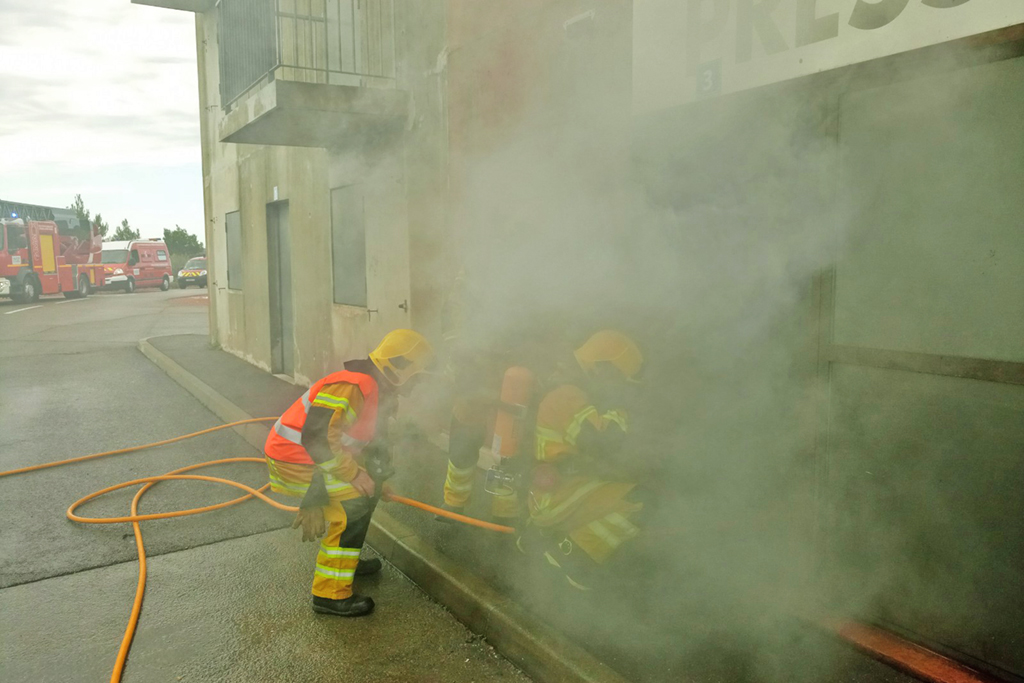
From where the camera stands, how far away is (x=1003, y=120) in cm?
214

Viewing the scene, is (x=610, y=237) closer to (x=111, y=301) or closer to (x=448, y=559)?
(x=448, y=559)

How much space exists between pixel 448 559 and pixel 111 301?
72.5ft

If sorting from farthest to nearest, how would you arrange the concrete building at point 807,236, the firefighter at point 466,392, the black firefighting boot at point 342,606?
the firefighter at point 466,392
the black firefighting boot at point 342,606
the concrete building at point 807,236

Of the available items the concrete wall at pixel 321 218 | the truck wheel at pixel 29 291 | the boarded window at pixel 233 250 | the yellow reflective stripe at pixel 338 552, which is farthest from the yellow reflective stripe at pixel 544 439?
the truck wheel at pixel 29 291

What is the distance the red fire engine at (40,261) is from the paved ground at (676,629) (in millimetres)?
20320

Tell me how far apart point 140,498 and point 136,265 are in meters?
25.4

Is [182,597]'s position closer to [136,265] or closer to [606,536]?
[606,536]

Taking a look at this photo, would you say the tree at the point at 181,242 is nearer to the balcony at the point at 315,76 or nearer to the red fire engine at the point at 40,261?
the red fire engine at the point at 40,261

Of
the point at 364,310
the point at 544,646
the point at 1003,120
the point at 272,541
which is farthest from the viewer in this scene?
the point at 364,310

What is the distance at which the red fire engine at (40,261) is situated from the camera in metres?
19.4

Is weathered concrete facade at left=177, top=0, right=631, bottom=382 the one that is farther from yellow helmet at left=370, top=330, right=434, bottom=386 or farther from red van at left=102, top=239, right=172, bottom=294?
red van at left=102, top=239, right=172, bottom=294

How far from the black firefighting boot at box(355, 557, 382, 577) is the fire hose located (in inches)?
11.7

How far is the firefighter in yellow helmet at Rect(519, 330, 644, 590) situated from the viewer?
9.03 feet

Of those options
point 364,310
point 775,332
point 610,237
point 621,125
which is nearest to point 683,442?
point 775,332
